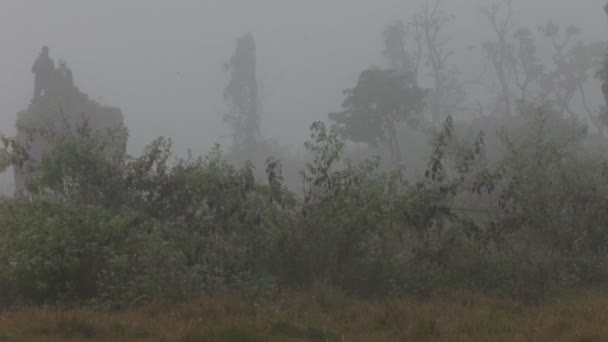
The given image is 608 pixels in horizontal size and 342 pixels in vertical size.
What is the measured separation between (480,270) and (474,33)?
12919 centimetres

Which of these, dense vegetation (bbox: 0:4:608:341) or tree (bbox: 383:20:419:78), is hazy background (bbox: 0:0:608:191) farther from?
dense vegetation (bbox: 0:4:608:341)

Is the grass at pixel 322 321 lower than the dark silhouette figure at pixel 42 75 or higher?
lower

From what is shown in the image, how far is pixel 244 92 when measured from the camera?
5450 cm

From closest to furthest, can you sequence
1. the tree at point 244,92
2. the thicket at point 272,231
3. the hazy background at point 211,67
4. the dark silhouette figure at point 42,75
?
the thicket at point 272,231, the dark silhouette figure at point 42,75, the tree at point 244,92, the hazy background at point 211,67

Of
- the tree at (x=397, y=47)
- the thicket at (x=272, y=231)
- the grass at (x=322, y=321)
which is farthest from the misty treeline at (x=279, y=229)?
the tree at (x=397, y=47)

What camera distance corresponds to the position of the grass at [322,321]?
564 centimetres

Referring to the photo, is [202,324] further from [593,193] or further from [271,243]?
[593,193]

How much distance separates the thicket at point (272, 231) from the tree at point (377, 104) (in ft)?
89.5

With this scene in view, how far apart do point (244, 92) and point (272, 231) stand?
47.3 meters

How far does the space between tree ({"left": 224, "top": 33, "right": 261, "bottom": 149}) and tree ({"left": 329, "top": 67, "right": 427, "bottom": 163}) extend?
17269 mm

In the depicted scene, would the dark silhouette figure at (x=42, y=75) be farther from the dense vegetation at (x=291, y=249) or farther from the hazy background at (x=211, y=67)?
the hazy background at (x=211, y=67)

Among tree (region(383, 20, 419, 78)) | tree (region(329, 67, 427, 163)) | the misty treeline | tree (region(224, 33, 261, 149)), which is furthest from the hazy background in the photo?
the misty treeline

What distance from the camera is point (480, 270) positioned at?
880cm

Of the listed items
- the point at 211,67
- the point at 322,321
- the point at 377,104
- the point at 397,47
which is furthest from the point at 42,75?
the point at 211,67
